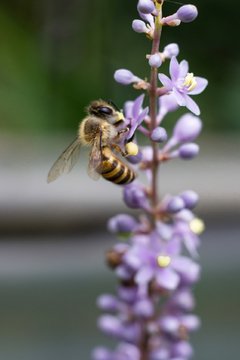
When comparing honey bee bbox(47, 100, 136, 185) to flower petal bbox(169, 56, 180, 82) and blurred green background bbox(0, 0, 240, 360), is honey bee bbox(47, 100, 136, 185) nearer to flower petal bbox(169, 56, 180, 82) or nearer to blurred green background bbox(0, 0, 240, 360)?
flower petal bbox(169, 56, 180, 82)

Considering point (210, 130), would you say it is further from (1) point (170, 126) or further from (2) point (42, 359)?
(2) point (42, 359)

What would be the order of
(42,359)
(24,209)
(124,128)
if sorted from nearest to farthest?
(124,128)
(42,359)
(24,209)

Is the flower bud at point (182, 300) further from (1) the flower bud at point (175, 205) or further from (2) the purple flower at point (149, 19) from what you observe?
(2) the purple flower at point (149, 19)

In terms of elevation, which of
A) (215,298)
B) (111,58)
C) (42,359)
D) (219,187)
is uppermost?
(111,58)

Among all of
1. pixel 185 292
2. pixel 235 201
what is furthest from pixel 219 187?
pixel 185 292

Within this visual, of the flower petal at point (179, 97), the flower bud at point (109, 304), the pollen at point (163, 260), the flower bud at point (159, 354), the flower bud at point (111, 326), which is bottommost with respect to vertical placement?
the flower bud at point (159, 354)

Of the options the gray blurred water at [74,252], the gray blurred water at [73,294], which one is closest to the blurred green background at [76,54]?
the gray blurred water at [74,252]

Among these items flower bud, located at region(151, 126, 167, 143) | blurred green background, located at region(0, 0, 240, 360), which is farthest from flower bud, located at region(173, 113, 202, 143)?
blurred green background, located at region(0, 0, 240, 360)
